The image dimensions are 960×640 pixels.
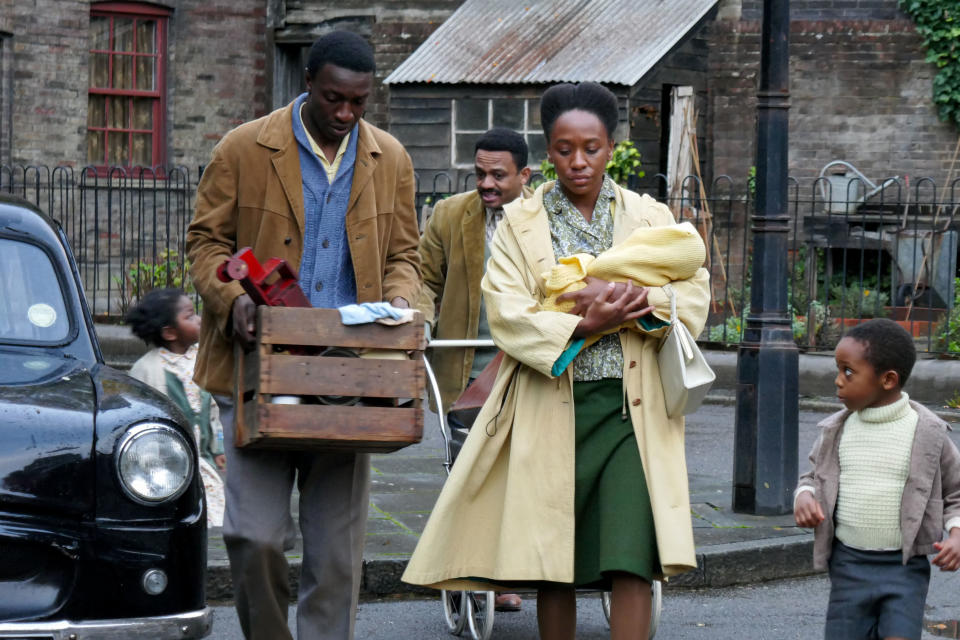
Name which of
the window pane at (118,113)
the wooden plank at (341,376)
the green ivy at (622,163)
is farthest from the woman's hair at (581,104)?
the window pane at (118,113)

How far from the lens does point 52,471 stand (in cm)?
407

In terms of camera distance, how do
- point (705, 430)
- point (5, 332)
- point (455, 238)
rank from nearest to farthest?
point (5, 332), point (455, 238), point (705, 430)

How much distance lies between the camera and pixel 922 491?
4211 millimetres

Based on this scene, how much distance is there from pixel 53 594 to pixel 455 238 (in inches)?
111

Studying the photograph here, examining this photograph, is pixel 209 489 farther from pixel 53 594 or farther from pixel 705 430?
pixel 705 430

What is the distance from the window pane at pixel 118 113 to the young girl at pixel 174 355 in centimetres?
1369

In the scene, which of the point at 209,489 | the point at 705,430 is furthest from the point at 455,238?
the point at 705,430

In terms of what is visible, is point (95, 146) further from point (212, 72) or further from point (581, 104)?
point (581, 104)

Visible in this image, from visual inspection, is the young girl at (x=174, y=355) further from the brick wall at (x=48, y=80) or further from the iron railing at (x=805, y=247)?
the brick wall at (x=48, y=80)

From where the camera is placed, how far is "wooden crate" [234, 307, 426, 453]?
13.4 ft

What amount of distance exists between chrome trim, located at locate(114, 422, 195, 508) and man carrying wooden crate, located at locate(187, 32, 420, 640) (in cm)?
17

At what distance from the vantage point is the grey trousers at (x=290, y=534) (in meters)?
4.36

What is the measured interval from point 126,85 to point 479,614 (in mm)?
15550

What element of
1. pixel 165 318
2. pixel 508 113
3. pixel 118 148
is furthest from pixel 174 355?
pixel 118 148
